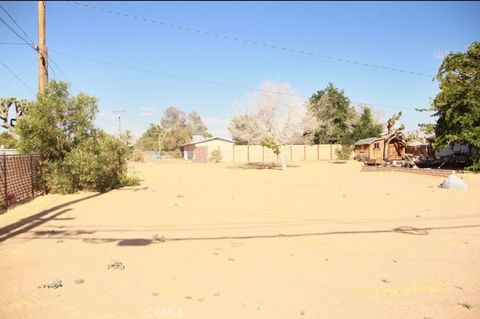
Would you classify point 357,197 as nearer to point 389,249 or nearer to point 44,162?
point 389,249

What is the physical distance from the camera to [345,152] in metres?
51.6

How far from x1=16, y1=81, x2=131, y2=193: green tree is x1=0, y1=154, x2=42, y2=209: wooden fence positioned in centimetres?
58

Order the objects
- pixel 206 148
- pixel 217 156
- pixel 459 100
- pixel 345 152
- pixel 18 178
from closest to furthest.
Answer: pixel 18 178 < pixel 459 100 < pixel 217 156 < pixel 345 152 < pixel 206 148

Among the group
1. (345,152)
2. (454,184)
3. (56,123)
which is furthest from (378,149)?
(56,123)

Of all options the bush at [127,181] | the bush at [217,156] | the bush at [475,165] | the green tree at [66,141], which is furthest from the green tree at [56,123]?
the bush at [217,156]

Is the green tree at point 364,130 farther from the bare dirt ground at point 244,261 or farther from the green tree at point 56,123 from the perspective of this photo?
the bare dirt ground at point 244,261

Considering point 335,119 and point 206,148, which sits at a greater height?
point 335,119

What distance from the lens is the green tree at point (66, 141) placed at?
51.6ft

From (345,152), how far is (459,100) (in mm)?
28687

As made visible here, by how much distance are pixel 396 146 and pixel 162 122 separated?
321 ft

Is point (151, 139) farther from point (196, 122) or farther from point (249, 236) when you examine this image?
point (249, 236)

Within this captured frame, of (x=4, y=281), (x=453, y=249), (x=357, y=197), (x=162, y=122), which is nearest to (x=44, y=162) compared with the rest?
(x=4, y=281)

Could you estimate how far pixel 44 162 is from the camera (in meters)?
16.1

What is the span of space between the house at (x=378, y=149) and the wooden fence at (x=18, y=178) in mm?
32323
